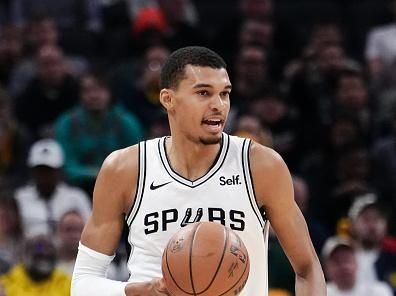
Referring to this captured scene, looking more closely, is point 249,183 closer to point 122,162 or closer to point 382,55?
point 122,162

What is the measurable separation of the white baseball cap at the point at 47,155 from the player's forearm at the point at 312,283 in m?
4.85

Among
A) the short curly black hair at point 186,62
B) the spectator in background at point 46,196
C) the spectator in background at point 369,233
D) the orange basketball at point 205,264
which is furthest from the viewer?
the spectator in background at point 46,196

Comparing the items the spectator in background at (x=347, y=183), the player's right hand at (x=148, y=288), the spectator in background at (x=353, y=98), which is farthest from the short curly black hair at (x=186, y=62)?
the spectator in background at (x=353, y=98)

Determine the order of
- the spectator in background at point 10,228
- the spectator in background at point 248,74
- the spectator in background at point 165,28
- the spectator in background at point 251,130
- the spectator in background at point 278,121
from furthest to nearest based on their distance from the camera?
the spectator in background at point 165,28, the spectator in background at point 248,74, the spectator in background at point 278,121, the spectator in background at point 251,130, the spectator in background at point 10,228

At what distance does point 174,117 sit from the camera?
4.71 metres

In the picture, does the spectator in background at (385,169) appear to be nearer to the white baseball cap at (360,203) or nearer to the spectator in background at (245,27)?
the white baseball cap at (360,203)

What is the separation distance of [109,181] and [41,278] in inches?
147

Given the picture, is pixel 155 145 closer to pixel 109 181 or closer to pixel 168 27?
pixel 109 181

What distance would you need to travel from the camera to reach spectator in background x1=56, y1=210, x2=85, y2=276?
8.55 meters

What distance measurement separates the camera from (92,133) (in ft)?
32.1

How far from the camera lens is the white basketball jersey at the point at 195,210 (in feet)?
15.0

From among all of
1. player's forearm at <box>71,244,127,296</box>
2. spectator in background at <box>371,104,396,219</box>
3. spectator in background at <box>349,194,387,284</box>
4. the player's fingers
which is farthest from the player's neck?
spectator in background at <box>371,104,396,219</box>

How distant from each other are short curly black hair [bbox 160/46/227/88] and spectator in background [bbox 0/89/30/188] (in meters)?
5.48

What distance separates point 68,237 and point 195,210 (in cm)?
412
